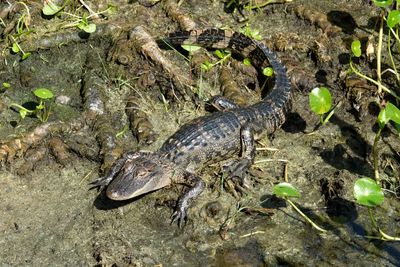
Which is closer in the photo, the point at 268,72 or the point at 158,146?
the point at 158,146

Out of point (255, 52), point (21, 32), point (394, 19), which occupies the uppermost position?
point (394, 19)

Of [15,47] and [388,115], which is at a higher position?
[388,115]

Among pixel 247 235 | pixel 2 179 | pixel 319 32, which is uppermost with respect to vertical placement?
pixel 319 32

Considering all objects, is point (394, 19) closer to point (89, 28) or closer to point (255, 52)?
point (255, 52)

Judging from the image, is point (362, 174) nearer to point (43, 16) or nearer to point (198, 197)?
point (198, 197)

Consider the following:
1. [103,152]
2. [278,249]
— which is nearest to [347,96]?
[278,249]

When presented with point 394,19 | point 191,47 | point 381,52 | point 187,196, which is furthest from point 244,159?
point 381,52

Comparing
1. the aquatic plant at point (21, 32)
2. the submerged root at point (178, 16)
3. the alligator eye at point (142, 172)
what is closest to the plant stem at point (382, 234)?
the alligator eye at point (142, 172)

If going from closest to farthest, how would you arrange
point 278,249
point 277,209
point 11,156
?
point 278,249 → point 277,209 → point 11,156

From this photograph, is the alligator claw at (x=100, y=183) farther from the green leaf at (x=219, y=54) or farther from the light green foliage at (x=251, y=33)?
the light green foliage at (x=251, y=33)
